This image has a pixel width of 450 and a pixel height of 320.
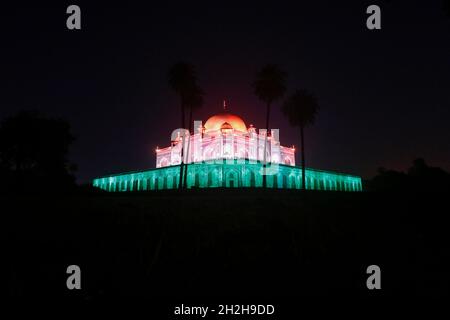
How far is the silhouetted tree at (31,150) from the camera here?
51438mm

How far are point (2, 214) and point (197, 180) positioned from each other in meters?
39.0

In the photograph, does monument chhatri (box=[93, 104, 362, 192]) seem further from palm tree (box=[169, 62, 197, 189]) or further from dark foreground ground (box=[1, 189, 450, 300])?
dark foreground ground (box=[1, 189, 450, 300])

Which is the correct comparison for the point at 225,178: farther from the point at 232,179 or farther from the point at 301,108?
the point at 301,108

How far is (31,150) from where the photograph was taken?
2046 inches

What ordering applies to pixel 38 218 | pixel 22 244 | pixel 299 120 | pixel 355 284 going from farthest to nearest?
pixel 299 120 → pixel 38 218 → pixel 22 244 → pixel 355 284

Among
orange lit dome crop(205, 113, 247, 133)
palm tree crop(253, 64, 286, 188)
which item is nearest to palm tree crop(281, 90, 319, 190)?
palm tree crop(253, 64, 286, 188)

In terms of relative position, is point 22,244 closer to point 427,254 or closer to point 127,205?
point 127,205

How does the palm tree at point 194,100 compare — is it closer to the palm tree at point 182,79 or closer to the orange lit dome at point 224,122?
the palm tree at point 182,79

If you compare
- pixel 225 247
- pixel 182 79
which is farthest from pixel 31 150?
pixel 225 247

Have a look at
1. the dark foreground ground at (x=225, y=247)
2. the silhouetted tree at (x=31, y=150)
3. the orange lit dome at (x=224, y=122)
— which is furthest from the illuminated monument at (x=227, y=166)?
the dark foreground ground at (x=225, y=247)

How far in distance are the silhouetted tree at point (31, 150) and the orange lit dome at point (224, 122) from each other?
29.9m

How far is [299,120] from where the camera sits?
49.8m

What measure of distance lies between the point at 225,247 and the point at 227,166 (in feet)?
131
